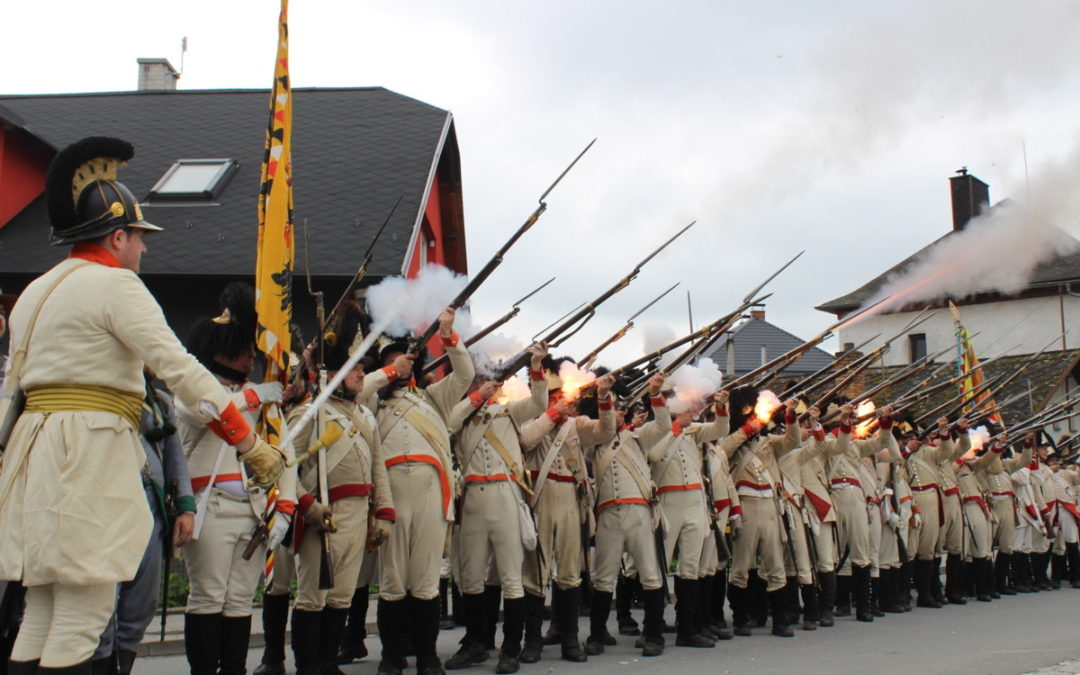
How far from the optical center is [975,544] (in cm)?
1435

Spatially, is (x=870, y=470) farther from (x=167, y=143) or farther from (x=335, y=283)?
(x=167, y=143)

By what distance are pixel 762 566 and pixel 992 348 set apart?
3203 centimetres

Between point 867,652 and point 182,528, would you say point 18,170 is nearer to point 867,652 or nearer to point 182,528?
point 182,528

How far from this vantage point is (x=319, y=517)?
6.46 meters

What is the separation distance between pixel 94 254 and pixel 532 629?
4886mm

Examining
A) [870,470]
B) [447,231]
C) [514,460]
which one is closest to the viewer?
[514,460]

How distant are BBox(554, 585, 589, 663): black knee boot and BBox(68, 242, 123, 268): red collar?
16.7 ft

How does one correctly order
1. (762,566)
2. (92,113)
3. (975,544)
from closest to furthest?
(762,566) → (975,544) → (92,113)

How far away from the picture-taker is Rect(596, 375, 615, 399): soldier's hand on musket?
26.6 ft

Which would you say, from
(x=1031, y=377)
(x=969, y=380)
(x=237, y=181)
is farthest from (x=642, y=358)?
(x=1031, y=377)

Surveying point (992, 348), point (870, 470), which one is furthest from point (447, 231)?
point (992, 348)

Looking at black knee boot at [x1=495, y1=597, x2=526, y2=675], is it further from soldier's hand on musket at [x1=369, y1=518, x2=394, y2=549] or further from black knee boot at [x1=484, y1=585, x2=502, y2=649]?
soldier's hand on musket at [x1=369, y1=518, x2=394, y2=549]

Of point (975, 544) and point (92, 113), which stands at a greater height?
point (92, 113)

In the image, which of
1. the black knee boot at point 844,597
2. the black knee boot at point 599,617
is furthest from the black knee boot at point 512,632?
the black knee boot at point 844,597
